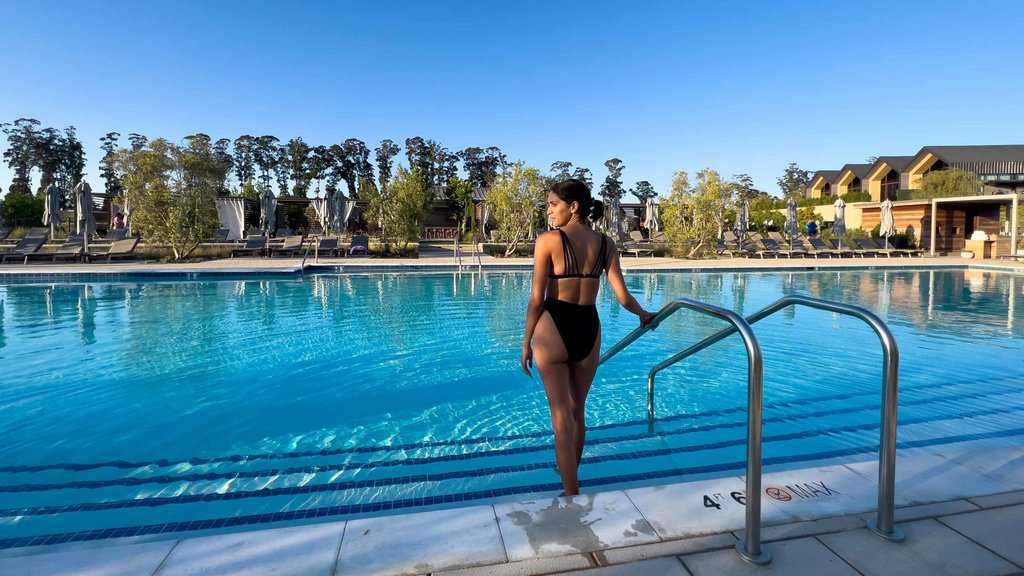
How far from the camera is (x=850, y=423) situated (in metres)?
4.55

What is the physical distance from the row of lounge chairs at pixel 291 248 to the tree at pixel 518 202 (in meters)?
6.03

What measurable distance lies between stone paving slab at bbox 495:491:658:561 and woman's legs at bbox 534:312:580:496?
277 millimetres

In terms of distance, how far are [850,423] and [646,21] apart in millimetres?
21581

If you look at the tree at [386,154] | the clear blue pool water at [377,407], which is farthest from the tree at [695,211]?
the tree at [386,154]

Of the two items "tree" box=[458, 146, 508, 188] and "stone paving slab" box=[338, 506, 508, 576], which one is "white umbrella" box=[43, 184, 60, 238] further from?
"tree" box=[458, 146, 508, 188]

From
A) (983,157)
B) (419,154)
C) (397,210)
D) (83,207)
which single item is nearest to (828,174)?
(983,157)

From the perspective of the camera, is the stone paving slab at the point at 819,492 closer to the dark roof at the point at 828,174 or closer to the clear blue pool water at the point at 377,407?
the clear blue pool water at the point at 377,407

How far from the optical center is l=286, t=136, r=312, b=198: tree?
5634 cm

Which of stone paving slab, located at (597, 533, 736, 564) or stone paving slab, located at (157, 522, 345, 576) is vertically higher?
stone paving slab, located at (597, 533, 736, 564)

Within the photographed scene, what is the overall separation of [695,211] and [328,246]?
15458mm

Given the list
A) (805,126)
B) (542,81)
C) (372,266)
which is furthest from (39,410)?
(805,126)

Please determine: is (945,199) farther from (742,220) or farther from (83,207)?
(83,207)

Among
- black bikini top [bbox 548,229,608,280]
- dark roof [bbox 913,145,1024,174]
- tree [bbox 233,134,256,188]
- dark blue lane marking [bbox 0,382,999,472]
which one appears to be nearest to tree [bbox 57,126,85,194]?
tree [bbox 233,134,256,188]

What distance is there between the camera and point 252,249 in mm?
22062
